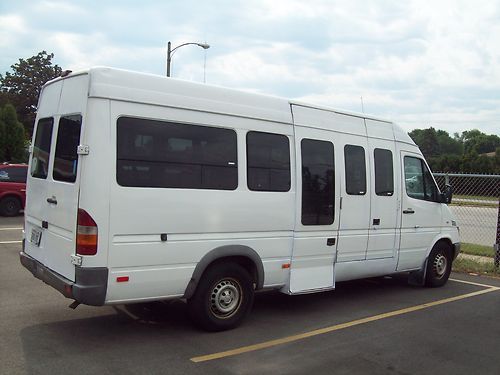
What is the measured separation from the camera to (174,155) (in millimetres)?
5203

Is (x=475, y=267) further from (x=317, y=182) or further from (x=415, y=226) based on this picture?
(x=317, y=182)

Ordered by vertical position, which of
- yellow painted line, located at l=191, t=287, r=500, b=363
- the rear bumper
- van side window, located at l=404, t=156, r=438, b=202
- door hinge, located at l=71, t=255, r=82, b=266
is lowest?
yellow painted line, located at l=191, t=287, r=500, b=363

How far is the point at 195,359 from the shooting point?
4742mm

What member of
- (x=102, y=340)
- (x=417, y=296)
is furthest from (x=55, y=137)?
(x=417, y=296)

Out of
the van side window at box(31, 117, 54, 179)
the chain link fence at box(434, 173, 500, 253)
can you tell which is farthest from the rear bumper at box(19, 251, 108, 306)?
the chain link fence at box(434, 173, 500, 253)

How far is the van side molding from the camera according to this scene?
17.3 feet

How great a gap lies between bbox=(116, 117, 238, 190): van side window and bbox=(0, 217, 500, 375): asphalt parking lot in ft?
5.42

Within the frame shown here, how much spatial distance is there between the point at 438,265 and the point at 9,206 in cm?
1370

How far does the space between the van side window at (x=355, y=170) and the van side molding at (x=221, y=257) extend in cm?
182

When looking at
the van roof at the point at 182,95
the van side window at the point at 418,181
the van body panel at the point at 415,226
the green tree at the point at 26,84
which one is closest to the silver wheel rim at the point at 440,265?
the van body panel at the point at 415,226

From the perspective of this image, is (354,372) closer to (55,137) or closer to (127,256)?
(127,256)

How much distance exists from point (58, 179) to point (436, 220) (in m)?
5.98

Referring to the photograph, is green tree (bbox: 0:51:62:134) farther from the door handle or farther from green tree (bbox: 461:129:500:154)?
green tree (bbox: 461:129:500:154)

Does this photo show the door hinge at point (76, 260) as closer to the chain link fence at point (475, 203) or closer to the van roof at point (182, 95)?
the van roof at point (182, 95)
